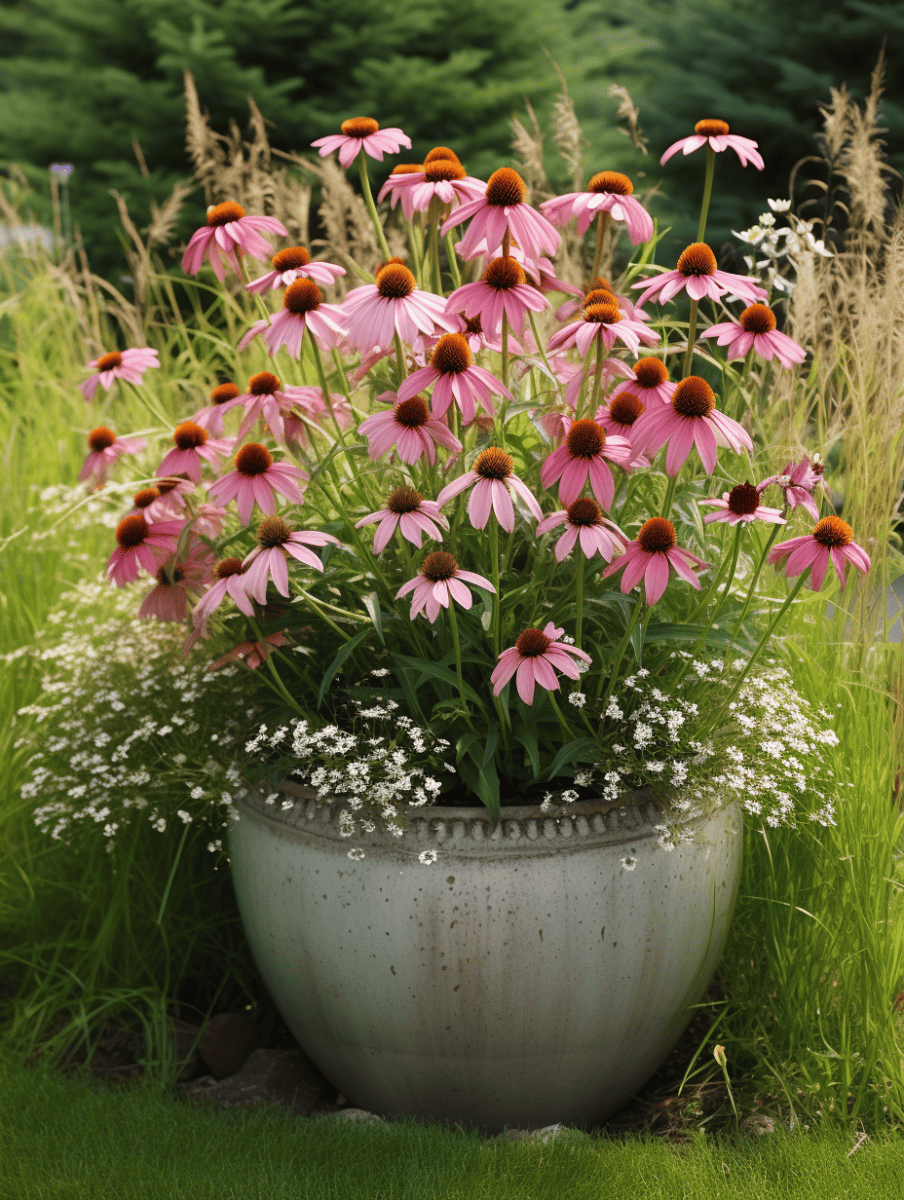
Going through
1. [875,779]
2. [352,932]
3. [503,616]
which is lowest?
[352,932]

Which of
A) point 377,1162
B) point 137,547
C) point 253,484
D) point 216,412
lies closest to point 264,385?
point 216,412

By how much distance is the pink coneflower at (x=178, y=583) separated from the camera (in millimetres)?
1876

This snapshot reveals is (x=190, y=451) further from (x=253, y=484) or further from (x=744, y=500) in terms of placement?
(x=744, y=500)

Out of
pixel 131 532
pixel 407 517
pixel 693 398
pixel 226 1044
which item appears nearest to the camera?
pixel 693 398

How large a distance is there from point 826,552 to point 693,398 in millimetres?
344

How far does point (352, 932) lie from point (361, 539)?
66cm

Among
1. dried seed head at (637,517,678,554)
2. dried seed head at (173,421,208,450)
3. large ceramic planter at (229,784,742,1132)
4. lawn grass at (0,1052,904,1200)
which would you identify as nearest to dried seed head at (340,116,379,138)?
dried seed head at (173,421,208,450)

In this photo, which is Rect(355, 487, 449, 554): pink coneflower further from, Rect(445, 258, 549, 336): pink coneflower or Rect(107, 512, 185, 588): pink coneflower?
Rect(107, 512, 185, 588): pink coneflower

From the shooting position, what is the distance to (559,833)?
1.71 meters

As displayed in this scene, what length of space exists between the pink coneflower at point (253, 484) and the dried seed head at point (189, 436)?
235 millimetres

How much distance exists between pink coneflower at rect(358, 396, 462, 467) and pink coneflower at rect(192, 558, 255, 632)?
0.27 meters

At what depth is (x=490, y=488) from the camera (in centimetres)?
148

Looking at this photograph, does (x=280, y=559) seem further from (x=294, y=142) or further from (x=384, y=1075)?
(x=294, y=142)

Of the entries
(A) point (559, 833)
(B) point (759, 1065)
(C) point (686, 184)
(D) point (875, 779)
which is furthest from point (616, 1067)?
(C) point (686, 184)
